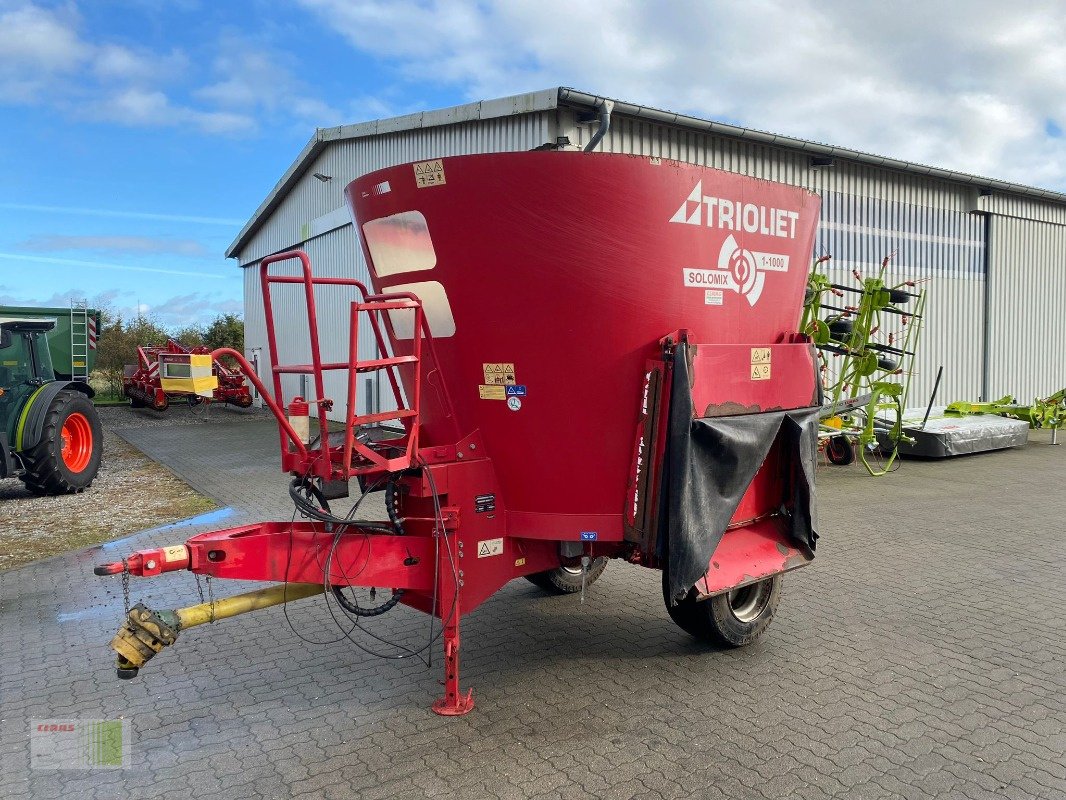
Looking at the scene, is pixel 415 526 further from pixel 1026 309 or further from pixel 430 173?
pixel 1026 309

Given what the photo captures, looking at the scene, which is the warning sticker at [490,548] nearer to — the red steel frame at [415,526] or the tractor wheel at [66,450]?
the red steel frame at [415,526]

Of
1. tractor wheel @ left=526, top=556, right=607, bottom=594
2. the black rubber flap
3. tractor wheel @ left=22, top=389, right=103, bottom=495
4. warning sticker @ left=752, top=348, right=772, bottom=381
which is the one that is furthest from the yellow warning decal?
tractor wheel @ left=22, top=389, right=103, bottom=495

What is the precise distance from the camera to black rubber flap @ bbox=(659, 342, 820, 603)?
12.2ft

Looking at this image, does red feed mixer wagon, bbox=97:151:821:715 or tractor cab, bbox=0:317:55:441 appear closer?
red feed mixer wagon, bbox=97:151:821:715

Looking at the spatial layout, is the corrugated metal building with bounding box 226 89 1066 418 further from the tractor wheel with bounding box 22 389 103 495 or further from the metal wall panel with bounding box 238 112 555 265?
the tractor wheel with bounding box 22 389 103 495

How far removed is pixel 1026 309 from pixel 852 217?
678 centimetres

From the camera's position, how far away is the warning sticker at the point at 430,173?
369cm

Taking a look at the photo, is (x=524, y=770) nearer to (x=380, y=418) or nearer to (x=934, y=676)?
(x=380, y=418)

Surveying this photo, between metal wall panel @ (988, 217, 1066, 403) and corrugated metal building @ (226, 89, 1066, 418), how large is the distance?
0.04 meters

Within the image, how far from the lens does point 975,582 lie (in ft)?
19.3

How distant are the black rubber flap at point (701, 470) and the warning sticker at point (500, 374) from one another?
76cm

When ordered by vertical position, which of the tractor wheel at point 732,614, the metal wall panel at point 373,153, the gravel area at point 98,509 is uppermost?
the metal wall panel at point 373,153

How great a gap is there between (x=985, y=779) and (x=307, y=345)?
18.2 meters

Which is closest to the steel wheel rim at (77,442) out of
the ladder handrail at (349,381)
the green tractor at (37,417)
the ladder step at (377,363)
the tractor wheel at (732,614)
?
the green tractor at (37,417)
